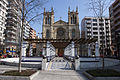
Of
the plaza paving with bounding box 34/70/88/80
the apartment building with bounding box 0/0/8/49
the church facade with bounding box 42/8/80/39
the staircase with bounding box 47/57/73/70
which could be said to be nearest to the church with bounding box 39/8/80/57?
the church facade with bounding box 42/8/80/39

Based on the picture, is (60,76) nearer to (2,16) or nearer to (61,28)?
(2,16)

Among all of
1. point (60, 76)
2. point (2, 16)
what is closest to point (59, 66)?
point (60, 76)

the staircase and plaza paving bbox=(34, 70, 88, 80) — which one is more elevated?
plaza paving bbox=(34, 70, 88, 80)

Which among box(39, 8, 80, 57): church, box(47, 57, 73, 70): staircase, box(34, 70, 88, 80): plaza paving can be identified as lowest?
box(47, 57, 73, 70): staircase

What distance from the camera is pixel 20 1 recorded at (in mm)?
10102

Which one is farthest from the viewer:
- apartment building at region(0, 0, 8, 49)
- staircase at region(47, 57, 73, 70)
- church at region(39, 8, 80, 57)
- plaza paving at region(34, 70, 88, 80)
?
church at region(39, 8, 80, 57)

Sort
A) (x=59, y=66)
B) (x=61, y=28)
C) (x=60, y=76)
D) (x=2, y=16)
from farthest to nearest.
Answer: (x=61, y=28) → (x=2, y=16) → (x=59, y=66) → (x=60, y=76)

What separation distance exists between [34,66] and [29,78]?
6.77m

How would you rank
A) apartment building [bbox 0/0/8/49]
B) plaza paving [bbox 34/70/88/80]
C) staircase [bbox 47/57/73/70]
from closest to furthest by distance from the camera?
plaza paving [bbox 34/70/88/80] → staircase [bbox 47/57/73/70] → apartment building [bbox 0/0/8/49]

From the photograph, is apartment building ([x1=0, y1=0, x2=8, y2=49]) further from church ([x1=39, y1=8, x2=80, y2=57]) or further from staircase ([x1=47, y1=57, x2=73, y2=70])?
staircase ([x1=47, y1=57, x2=73, y2=70])

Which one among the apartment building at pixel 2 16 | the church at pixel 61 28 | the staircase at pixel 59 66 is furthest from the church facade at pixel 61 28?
the staircase at pixel 59 66

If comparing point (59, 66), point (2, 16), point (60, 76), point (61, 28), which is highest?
point (2, 16)

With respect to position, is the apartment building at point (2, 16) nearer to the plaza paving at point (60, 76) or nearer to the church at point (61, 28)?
the church at point (61, 28)

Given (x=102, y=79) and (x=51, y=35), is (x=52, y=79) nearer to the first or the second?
(x=102, y=79)
